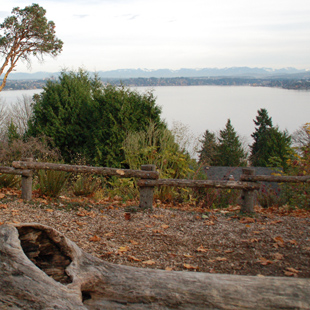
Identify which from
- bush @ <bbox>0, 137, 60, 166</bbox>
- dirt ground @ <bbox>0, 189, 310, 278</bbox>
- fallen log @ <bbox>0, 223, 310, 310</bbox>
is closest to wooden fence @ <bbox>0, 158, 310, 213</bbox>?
dirt ground @ <bbox>0, 189, 310, 278</bbox>

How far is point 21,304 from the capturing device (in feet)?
7.20

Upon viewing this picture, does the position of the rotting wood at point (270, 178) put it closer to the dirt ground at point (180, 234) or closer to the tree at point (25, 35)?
the dirt ground at point (180, 234)

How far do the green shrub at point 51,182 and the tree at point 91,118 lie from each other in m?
4.32

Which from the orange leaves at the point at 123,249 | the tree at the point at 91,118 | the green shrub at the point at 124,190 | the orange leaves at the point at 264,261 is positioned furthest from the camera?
the tree at the point at 91,118

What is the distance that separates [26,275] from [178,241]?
2935 mm

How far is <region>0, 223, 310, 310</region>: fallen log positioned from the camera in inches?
96.7

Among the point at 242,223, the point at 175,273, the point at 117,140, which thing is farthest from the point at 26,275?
the point at 117,140

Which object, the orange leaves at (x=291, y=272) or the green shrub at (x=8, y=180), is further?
the green shrub at (x=8, y=180)

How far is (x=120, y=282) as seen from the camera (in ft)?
8.98

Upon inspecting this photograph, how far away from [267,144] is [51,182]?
40.4m

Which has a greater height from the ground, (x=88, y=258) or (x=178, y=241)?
(x=88, y=258)

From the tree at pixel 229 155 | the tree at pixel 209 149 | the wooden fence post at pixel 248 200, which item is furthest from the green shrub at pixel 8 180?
the tree at pixel 229 155

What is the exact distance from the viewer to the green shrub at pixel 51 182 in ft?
23.3

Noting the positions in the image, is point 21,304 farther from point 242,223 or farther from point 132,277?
point 242,223
